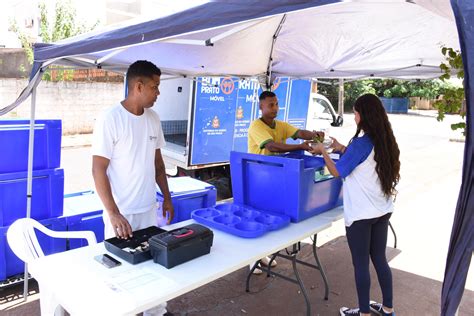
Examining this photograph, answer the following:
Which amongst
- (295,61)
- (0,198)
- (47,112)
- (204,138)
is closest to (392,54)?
(295,61)

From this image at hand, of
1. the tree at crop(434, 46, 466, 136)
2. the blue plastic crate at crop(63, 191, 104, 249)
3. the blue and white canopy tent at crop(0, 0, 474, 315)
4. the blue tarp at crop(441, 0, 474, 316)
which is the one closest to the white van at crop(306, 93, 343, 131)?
the blue and white canopy tent at crop(0, 0, 474, 315)

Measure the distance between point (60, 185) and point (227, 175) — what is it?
3402mm

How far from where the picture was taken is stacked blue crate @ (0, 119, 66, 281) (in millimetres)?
3070

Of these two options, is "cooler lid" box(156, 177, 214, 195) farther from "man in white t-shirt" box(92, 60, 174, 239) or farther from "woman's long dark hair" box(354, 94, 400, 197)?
"woman's long dark hair" box(354, 94, 400, 197)

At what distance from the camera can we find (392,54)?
402 cm

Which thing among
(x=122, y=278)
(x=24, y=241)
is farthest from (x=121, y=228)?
(x=24, y=241)

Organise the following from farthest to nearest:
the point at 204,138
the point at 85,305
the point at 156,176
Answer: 1. the point at 204,138
2. the point at 156,176
3. the point at 85,305

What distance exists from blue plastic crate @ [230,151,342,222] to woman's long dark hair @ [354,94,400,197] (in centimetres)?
44

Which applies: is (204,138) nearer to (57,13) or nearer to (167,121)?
(167,121)

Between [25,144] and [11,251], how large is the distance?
0.93m

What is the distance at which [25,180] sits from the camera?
3.15m

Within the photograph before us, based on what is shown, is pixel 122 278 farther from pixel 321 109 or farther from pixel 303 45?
pixel 321 109

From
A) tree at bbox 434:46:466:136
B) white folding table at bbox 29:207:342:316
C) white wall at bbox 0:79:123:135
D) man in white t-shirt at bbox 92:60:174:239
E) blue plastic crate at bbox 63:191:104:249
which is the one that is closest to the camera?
white folding table at bbox 29:207:342:316

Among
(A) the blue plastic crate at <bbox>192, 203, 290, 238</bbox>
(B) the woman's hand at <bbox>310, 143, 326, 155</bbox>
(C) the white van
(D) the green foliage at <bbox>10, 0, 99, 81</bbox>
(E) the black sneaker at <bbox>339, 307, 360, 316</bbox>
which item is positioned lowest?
(E) the black sneaker at <bbox>339, 307, 360, 316</bbox>
